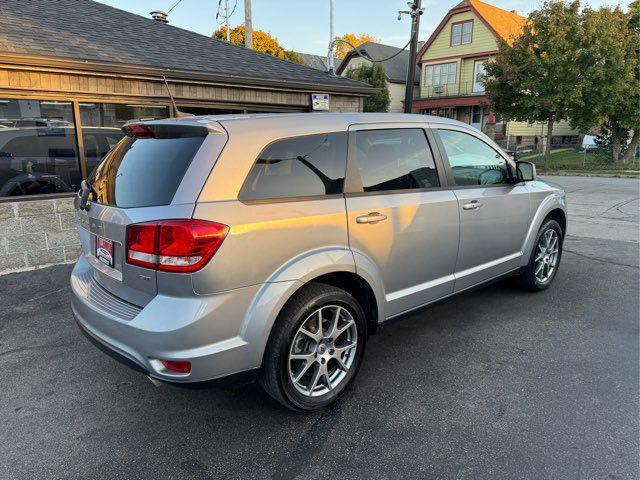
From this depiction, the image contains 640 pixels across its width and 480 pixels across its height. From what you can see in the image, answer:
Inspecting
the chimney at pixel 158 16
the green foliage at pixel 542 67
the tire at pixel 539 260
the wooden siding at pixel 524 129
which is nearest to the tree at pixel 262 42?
the wooden siding at pixel 524 129

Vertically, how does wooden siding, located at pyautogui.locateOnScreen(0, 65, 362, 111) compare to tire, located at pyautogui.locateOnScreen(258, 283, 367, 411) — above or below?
above

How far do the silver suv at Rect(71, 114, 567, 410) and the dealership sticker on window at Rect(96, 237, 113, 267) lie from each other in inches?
0.5

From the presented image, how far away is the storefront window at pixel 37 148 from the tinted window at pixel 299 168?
4796 mm

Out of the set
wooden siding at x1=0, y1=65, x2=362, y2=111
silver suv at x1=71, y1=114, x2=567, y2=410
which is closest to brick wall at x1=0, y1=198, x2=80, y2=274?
wooden siding at x1=0, y1=65, x2=362, y2=111

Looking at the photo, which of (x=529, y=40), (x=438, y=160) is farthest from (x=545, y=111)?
(x=438, y=160)

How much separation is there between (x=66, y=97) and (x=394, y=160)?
16.2ft

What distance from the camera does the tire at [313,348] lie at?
2547 millimetres

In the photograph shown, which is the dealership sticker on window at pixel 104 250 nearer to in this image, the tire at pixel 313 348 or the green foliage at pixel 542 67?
the tire at pixel 313 348

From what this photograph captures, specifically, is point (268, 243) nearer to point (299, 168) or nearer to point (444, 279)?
point (299, 168)

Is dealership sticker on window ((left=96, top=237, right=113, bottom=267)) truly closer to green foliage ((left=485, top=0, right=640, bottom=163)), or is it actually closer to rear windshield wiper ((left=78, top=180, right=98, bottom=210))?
rear windshield wiper ((left=78, top=180, right=98, bottom=210))

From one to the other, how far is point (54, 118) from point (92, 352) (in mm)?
3842

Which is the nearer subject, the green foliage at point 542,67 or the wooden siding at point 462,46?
the green foliage at point 542,67

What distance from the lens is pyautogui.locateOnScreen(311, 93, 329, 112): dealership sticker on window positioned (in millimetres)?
8539

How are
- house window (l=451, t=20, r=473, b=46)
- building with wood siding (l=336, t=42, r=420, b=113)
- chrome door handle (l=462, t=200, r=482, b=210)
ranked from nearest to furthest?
chrome door handle (l=462, t=200, r=482, b=210)
house window (l=451, t=20, r=473, b=46)
building with wood siding (l=336, t=42, r=420, b=113)
